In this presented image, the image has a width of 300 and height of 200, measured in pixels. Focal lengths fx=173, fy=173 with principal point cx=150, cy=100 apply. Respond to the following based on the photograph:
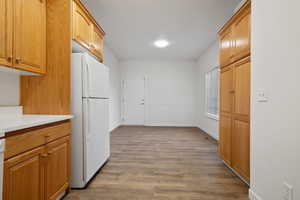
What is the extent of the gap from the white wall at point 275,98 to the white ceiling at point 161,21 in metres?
1.37

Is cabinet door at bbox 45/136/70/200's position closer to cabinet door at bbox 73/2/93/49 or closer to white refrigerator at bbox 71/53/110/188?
white refrigerator at bbox 71/53/110/188

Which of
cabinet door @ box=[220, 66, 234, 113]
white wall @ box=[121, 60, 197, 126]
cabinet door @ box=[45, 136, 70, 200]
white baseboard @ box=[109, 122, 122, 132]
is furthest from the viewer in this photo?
white wall @ box=[121, 60, 197, 126]

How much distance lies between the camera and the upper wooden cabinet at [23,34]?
146 cm

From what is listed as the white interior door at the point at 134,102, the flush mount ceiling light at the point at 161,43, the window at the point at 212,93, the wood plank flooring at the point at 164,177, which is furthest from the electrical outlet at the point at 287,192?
the white interior door at the point at 134,102

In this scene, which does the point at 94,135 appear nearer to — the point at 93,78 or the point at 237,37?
the point at 93,78

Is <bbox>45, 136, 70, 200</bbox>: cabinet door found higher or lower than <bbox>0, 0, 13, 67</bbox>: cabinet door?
lower

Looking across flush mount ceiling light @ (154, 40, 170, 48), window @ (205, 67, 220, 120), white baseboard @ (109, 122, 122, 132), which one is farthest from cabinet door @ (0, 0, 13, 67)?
window @ (205, 67, 220, 120)

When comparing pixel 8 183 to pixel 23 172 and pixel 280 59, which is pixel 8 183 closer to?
pixel 23 172

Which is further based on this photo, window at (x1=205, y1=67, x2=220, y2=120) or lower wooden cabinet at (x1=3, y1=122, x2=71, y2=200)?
window at (x1=205, y1=67, x2=220, y2=120)

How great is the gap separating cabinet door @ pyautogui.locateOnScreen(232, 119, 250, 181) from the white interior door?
4708mm

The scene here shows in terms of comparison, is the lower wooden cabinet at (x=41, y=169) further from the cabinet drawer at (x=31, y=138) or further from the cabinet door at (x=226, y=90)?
the cabinet door at (x=226, y=90)

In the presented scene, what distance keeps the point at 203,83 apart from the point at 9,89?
519cm

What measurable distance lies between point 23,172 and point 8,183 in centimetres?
14

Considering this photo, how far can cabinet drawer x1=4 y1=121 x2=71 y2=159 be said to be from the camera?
1.19m
